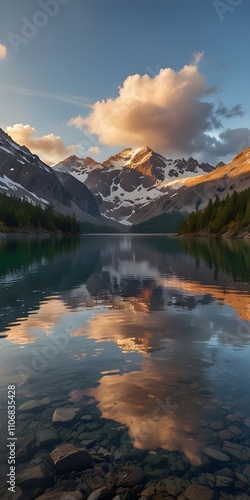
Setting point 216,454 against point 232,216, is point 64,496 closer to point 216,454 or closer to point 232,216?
point 216,454

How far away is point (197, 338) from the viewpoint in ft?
56.8

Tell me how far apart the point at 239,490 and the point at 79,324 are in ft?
45.8

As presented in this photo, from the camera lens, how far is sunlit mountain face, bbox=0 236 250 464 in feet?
32.5

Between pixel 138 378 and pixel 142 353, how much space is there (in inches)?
111

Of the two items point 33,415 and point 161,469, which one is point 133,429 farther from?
point 33,415

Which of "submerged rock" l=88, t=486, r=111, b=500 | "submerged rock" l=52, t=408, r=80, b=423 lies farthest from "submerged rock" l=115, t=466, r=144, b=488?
"submerged rock" l=52, t=408, r=80, b=423

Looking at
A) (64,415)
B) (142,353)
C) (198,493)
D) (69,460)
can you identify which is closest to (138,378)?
(142,353)

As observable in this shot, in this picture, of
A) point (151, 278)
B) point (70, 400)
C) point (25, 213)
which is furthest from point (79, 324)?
point (25, 213)

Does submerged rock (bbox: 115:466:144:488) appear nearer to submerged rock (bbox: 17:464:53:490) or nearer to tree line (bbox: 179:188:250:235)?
submerged rock (bbox: 17:464:53:490)

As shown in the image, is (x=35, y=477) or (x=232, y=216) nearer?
(x=35, y=477)

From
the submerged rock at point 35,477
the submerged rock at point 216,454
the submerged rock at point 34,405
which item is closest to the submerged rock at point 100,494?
the submerged rock at point 35,477

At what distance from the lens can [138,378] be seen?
40.5 ft

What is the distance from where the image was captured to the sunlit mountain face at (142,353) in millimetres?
9906

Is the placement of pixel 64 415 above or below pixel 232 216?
below
